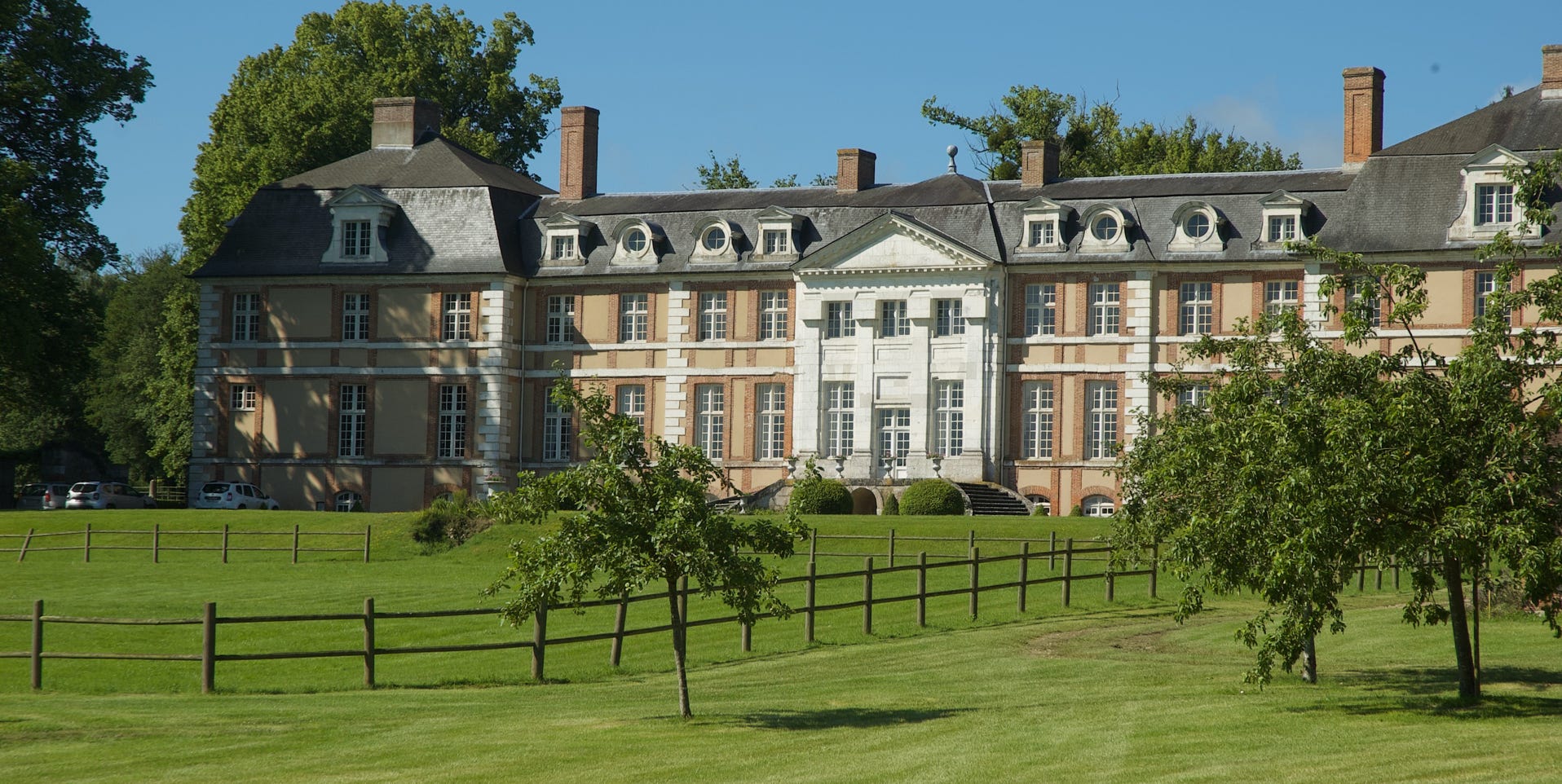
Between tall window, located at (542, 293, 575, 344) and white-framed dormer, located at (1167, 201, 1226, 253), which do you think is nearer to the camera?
white-framed dormer, located at (1167, 201, 1226, 253)

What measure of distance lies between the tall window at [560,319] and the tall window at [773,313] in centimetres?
520

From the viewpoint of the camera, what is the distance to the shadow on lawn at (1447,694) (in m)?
15.8

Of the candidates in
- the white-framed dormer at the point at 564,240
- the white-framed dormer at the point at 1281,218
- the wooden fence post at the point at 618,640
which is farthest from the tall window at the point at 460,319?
the wooden fence post at the point at 618,640

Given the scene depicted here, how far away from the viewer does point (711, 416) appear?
45.3m

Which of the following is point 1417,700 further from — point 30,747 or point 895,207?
point 895,207

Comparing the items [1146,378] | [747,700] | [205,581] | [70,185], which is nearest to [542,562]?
[747,700]

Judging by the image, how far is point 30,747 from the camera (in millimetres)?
14836

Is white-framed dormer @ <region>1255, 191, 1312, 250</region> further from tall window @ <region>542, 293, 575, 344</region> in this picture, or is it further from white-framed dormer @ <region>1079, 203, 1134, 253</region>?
tall window @ <region>542, 293, 575, 344</region>

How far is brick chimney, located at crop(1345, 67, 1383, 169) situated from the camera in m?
42.1

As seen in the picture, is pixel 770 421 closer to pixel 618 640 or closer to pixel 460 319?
pixel 460 319

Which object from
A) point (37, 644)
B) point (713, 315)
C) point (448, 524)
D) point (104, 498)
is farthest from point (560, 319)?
point (37, 644)

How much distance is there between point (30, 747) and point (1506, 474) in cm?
1259

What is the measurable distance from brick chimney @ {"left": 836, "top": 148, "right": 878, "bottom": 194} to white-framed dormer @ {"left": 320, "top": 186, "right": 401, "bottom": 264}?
463 inches

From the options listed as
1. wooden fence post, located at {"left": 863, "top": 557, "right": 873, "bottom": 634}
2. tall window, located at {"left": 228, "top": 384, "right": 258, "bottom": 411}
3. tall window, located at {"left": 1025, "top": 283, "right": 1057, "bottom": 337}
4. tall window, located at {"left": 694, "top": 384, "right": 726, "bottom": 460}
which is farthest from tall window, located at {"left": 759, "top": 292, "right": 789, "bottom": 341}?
wooden fence post, located at {"left": 863, "top": 557, "right": 873, "bottom": 634}
